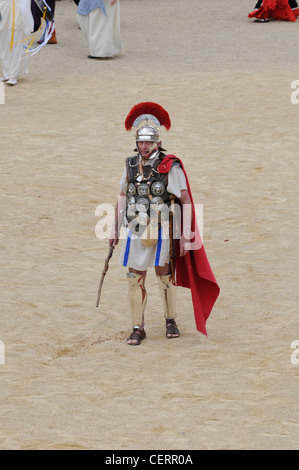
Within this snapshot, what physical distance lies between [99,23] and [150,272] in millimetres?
9182

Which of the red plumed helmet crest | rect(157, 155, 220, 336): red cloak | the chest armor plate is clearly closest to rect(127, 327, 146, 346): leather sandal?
rect(157, 155, 220, 336): red cloak

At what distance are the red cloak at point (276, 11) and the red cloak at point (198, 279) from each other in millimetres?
14349

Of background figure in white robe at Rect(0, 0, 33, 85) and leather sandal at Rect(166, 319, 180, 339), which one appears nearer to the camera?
leather sandal at Rect(166, 319, 180, 339)

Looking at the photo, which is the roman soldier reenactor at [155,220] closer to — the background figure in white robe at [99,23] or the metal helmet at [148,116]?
the metal helmet at [148,116]

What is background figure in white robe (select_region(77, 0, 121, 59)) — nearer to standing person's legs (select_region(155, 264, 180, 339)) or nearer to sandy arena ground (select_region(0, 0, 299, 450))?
sandy arena ground (select_region(0, 0, 299, 450))

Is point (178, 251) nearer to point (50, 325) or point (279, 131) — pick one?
point (50, 325)

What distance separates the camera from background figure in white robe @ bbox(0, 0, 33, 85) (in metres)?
14.9

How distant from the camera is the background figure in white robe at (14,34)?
14.9 metres

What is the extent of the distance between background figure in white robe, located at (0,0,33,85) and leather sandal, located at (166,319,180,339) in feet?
29.0

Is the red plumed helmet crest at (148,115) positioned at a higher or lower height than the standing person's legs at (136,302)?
higher

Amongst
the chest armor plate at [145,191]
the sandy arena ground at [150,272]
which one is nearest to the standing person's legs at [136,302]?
the sandy arena ground at [150,272]

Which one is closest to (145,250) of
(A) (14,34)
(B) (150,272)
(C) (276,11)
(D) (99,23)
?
(B) (150,272)

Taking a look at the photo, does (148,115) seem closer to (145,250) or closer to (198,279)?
(145,250)

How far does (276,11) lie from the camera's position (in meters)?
20.8
